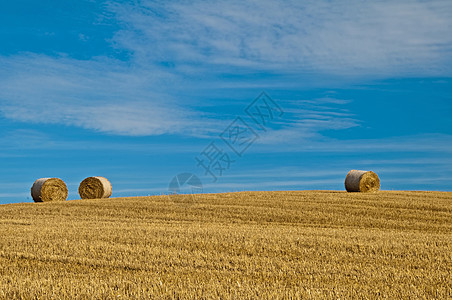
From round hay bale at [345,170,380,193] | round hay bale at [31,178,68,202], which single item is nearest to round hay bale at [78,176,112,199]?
round hay bale at [31,178,68,202]

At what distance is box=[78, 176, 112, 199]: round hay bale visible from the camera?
77.9ft

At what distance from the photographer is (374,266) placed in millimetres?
9305

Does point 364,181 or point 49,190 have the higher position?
point 364,181

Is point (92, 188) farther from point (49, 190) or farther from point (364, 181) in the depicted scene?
point (364, 181)

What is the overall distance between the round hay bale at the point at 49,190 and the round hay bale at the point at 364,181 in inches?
625

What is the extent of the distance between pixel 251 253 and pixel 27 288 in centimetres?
505

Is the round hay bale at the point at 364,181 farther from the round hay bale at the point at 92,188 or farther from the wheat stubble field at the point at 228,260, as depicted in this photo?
the round hay bale at the point at 92,188

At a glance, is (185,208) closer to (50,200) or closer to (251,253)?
(50,200)

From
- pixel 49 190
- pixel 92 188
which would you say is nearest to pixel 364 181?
pixel 92 188

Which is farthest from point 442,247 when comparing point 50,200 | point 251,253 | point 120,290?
point 50,200

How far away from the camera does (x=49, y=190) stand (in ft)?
76.7

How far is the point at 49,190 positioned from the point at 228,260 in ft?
54.4

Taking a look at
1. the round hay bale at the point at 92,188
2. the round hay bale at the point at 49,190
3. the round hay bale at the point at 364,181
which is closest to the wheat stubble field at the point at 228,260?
the round hay bale at the point at 49,190

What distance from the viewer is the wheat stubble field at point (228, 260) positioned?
7094 mm
